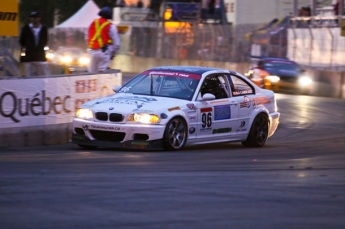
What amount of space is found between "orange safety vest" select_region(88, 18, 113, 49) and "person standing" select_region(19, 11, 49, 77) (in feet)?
3.47

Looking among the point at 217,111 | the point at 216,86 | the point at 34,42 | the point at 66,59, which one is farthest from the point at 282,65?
the point at 217,111

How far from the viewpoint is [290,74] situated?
29359 millimetres

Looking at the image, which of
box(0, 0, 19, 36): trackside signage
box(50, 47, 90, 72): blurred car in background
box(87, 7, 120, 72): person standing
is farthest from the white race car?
box(50, 47, 90, 72): blurred car in background

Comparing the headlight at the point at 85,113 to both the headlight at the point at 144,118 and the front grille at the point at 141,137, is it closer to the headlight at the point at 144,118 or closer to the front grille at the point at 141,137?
the headlight at the point at 144,118

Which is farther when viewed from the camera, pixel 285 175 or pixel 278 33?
pixel 278 33

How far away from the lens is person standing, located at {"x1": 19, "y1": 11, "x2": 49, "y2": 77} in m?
14.9

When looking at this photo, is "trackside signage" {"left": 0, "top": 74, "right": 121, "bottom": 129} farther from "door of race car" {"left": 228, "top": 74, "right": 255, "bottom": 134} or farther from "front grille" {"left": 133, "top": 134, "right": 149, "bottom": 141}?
"door of race car" {"left": 228, "top": 74, "right": 255, "bottom": 134}

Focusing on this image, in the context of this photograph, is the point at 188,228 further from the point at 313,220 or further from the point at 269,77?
the point at 269,77

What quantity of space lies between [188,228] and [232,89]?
23.5 feet

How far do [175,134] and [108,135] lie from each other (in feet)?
3.21

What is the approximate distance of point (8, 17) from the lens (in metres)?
13.4

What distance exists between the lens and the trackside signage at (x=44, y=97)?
12.4 metres

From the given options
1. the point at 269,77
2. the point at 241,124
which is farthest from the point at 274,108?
the point at 269,77

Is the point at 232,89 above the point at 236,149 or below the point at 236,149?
above
